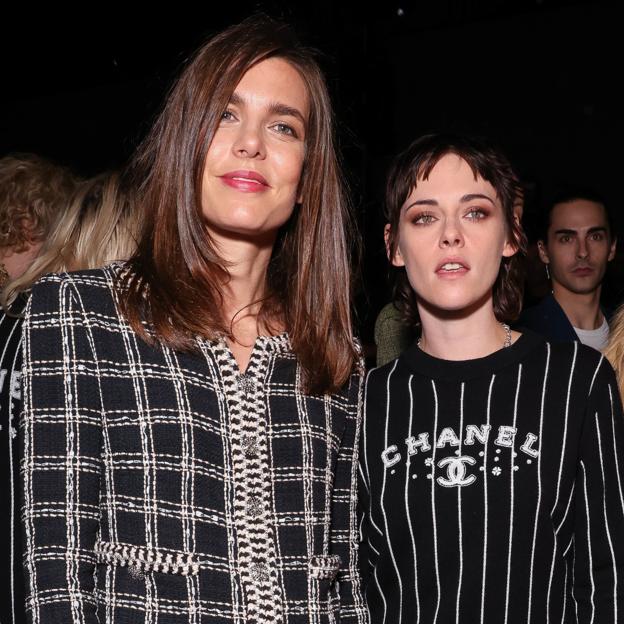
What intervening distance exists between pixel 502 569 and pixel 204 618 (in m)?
0.62

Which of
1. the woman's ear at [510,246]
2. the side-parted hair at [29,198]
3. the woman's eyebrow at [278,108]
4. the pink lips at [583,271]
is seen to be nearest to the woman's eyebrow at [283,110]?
the woman's eyebrow at [278,108]

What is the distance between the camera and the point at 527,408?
1.83 metres

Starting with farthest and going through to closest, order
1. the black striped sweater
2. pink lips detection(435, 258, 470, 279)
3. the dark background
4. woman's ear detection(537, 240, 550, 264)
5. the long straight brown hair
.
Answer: the dark background, woman's ear detection(537, 240, 550, 264), pink lips detection(435, 258, 470, 279), the black striped sweater, the long straight brown hair

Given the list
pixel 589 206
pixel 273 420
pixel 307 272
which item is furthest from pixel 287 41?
pixel 589 206

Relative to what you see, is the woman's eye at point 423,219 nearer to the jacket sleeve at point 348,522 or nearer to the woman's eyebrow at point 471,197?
the woman's eyebrow at point 471,197

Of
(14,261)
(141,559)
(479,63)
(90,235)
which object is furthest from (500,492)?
(479,63)

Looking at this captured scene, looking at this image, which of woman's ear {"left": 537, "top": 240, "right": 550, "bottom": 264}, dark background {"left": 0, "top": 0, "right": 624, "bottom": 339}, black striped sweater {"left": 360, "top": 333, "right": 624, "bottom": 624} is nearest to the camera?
black striped sweater {"left": 360, "top": 333, "right": 624, "bottom": 624}

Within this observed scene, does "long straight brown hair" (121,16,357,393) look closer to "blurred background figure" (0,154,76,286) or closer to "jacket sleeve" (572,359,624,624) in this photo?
"jacket sleeve" (572,359,624,624)

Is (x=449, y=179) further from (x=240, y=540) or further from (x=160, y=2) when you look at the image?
(x=160, y=2)

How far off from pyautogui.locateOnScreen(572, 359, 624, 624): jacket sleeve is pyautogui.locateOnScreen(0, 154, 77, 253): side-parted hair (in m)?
1.44

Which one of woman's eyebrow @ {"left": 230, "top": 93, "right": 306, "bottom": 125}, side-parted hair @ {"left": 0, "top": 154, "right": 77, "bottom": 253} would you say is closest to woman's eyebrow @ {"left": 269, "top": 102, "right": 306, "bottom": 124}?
woman's eyebrow @ {"left": 230, "top": 93, "right": 306, "bottom": 125}

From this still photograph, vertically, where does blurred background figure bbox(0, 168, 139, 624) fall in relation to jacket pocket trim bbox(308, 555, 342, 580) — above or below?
above

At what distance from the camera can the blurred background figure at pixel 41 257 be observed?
6.74 ft

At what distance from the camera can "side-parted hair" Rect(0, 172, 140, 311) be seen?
89.1 inches
